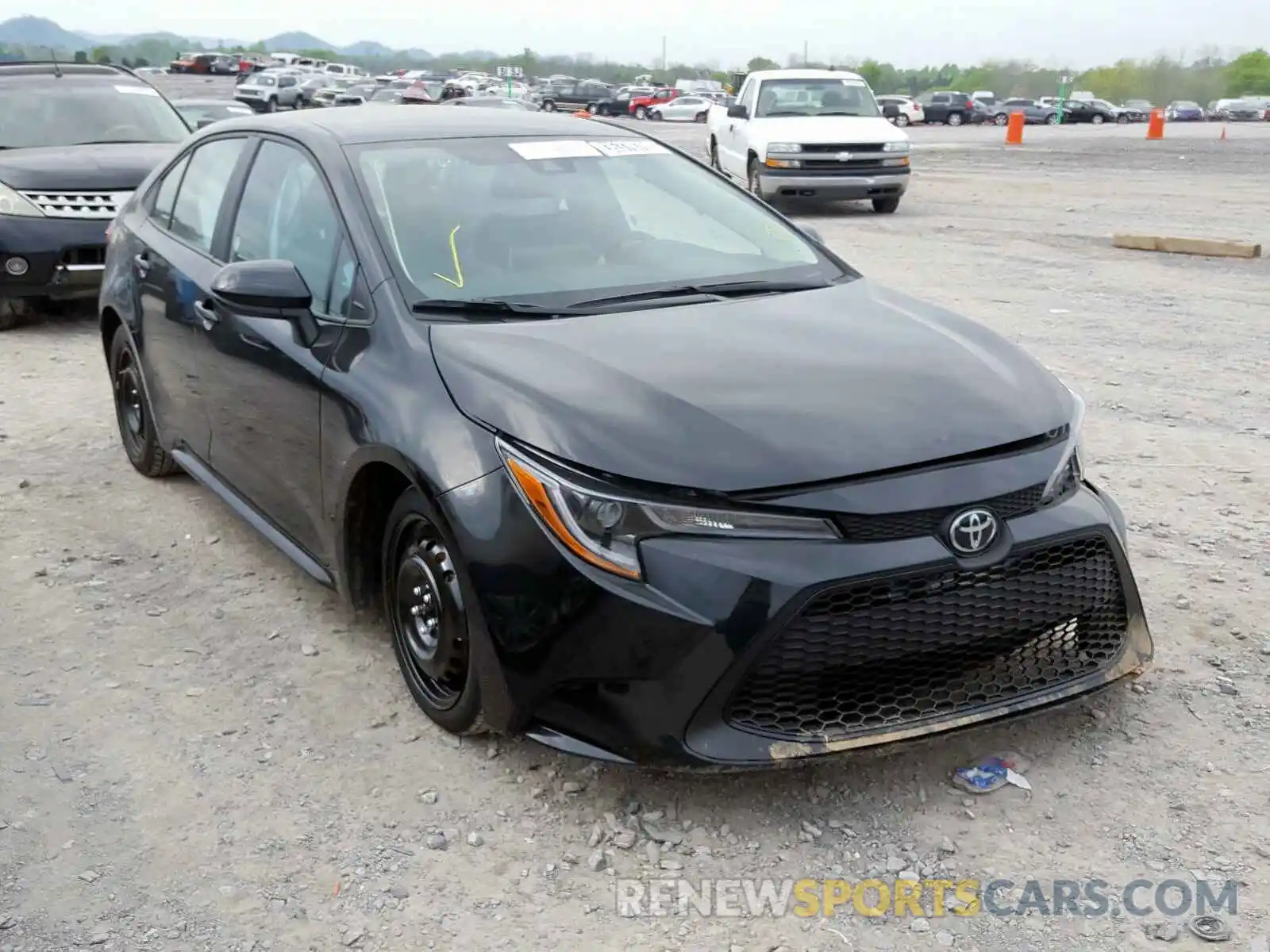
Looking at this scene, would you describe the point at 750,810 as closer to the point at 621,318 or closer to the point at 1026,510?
the point at 1026,510

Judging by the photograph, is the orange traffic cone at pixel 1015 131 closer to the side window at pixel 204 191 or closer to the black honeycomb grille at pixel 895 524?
the side window at pixel 204 191

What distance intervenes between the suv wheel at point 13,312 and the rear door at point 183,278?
405cm

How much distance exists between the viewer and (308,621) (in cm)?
430

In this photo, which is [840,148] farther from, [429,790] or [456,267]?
[429,790]

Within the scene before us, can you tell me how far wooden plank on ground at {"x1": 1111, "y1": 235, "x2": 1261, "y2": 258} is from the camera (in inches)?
462

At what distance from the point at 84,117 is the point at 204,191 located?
18.3 feet

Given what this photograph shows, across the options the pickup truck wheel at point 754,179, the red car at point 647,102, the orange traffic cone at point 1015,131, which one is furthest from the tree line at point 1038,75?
the pickup truck wheel at point 754,179

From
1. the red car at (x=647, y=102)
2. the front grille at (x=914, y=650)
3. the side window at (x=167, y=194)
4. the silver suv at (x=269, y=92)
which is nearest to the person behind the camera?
the front grille at (x=914, y=650)

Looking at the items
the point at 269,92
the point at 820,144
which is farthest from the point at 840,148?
the point at 269,92

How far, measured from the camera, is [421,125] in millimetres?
4422

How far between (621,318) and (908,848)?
1.61 metres

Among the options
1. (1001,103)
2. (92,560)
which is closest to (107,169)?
(92,560)

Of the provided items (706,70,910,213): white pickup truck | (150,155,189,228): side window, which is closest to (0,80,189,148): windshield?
(150,155,189,228): side window

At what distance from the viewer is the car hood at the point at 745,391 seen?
9.77 feet
